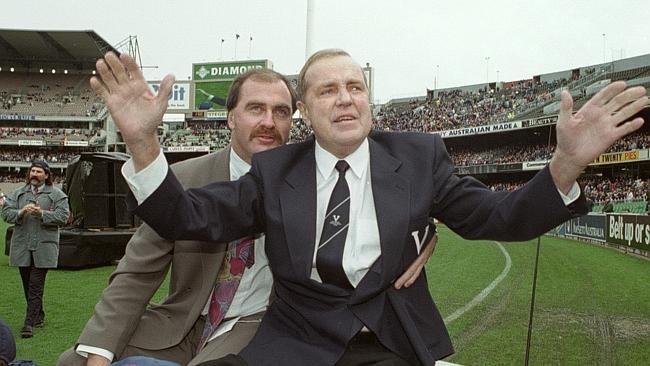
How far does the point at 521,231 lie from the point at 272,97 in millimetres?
1298

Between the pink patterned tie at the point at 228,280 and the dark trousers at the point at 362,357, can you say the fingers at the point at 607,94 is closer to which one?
the dark trousers at the point at 362,357

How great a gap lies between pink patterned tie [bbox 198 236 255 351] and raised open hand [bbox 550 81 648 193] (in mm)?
1212

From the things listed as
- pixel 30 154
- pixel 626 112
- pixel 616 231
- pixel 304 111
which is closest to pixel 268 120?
pixel 304 111

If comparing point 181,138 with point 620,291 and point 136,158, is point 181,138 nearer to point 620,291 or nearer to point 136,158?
point 620,291

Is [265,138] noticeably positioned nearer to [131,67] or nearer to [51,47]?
[131,67]

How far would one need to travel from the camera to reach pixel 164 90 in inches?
67.3

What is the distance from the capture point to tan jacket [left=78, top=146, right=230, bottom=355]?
2152 mm

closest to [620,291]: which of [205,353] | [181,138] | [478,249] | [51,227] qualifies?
[478,249]

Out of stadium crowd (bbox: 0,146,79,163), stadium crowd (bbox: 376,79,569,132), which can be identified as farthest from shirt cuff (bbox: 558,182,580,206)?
stadium crowd (bbox: 0,146,79,163)

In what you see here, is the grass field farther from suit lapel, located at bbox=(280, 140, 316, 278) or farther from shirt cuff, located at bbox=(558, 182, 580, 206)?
suit lapel, located at bbox=(280, 140, 316, 278)

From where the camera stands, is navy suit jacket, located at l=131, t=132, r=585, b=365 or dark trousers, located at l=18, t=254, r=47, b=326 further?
dark trousers, located at l=18, t=254, r=47, b=326

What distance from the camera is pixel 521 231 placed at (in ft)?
6.28

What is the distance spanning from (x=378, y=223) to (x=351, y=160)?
0.27 metres

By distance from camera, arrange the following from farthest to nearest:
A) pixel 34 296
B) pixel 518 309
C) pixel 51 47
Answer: pixel 51 47 < pixel 518 309 < pixel 34 296
